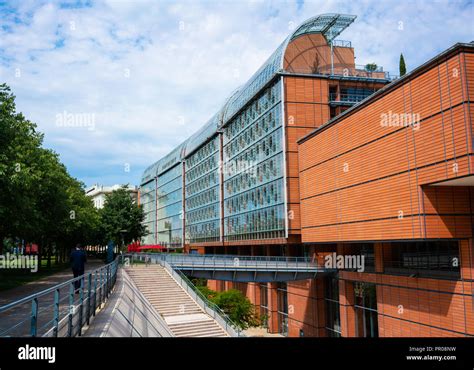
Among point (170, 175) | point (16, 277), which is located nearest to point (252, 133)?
point (16, 277)

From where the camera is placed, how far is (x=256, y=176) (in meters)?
40.0

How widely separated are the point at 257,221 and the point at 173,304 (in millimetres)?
17151

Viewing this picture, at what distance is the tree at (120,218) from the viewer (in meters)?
51.1

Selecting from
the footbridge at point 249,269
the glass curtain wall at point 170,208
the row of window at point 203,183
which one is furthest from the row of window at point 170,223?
the footbridge at point 249,269

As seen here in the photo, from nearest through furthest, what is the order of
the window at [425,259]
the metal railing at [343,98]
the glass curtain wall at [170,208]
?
the window at [425,259], the metal railing at [343,98], the glass curtain wall at [170,208]

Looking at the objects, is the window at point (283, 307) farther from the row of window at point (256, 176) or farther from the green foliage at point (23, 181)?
the green foliage at point (23, 181)

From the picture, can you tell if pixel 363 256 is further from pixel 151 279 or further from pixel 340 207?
pixel 151 279

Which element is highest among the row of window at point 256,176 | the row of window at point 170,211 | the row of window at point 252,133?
the row of window at point 252,133

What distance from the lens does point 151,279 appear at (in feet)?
88.6

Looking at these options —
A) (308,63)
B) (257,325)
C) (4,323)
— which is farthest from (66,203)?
(4,323)

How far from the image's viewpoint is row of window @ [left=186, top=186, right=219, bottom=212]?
53.8m

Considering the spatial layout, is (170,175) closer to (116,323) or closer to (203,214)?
(203,214)

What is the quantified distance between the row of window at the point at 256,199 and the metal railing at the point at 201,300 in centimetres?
1031
